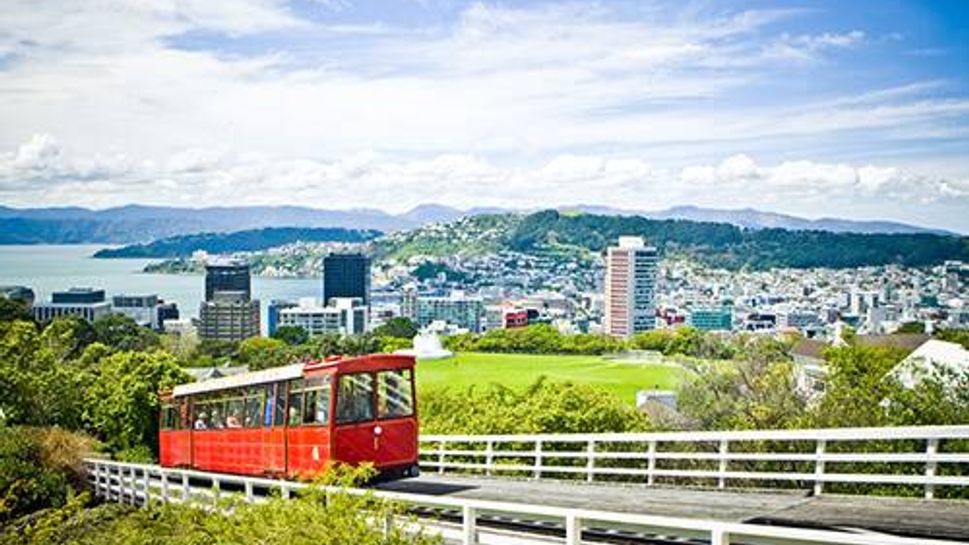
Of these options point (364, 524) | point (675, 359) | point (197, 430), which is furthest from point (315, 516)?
point (675, 359)

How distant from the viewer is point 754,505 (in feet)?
39.4

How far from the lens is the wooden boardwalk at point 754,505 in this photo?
32.1 feet

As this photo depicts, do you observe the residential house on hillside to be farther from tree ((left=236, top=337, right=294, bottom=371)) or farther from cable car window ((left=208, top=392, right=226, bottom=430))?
tree ((left=236, top=337, right=294, bottom=371))

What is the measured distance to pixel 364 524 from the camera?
9.38m

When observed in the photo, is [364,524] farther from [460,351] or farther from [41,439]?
[460,351]

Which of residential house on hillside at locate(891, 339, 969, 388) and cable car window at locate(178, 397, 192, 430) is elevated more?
residential house on hillside at locate(891, 339, 969, 388)

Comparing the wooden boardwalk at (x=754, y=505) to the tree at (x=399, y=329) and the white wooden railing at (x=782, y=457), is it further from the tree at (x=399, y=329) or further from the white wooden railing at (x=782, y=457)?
the tree at (x=399, y=329)

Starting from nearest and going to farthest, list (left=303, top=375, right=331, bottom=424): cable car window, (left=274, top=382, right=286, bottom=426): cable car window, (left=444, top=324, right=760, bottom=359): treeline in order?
(left=303, top=375, right=331, bottom=424): cable car window
(left=274, top=382, right=286, bottom=426): cable car window
(left=444, top=324, right=760, bottom=359): treeline

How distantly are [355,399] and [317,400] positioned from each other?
658 mm

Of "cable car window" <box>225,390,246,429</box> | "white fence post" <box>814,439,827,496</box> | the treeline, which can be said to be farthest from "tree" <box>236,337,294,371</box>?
"white fence post" <box>814,439,827,496</box>

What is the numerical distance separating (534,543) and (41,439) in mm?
22820

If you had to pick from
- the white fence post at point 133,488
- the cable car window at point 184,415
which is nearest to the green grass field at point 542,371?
the cable car window at point 184,415

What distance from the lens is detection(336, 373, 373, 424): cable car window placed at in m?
17.3

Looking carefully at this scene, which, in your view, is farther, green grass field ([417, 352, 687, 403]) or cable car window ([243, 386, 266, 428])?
green grass field ([417, 352, 687, 403])
